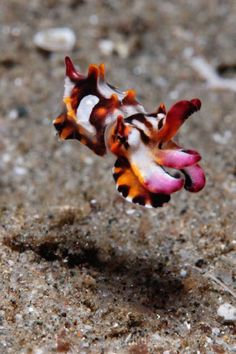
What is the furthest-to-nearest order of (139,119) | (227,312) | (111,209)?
1. (111,209)
2. (227,312)
3. (139,119)

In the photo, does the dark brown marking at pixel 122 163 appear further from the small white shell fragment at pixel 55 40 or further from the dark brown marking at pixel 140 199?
the small white shell fragment at pixel 55 40

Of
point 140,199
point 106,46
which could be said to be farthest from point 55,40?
point 140,199

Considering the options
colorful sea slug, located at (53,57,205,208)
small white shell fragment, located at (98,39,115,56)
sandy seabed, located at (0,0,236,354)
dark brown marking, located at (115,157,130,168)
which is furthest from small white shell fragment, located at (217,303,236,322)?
small white shell fragment, located at (98,39,115,56)

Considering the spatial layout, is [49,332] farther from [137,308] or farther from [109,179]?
[109,179]

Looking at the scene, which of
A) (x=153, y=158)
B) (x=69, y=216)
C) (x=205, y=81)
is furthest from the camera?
(x=205, y=81)

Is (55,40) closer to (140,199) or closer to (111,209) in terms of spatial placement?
(111,209)

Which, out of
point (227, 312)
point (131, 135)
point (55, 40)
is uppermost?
point (131, 135)

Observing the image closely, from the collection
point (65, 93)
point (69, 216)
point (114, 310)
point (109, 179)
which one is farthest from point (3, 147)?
point (114, 310)
